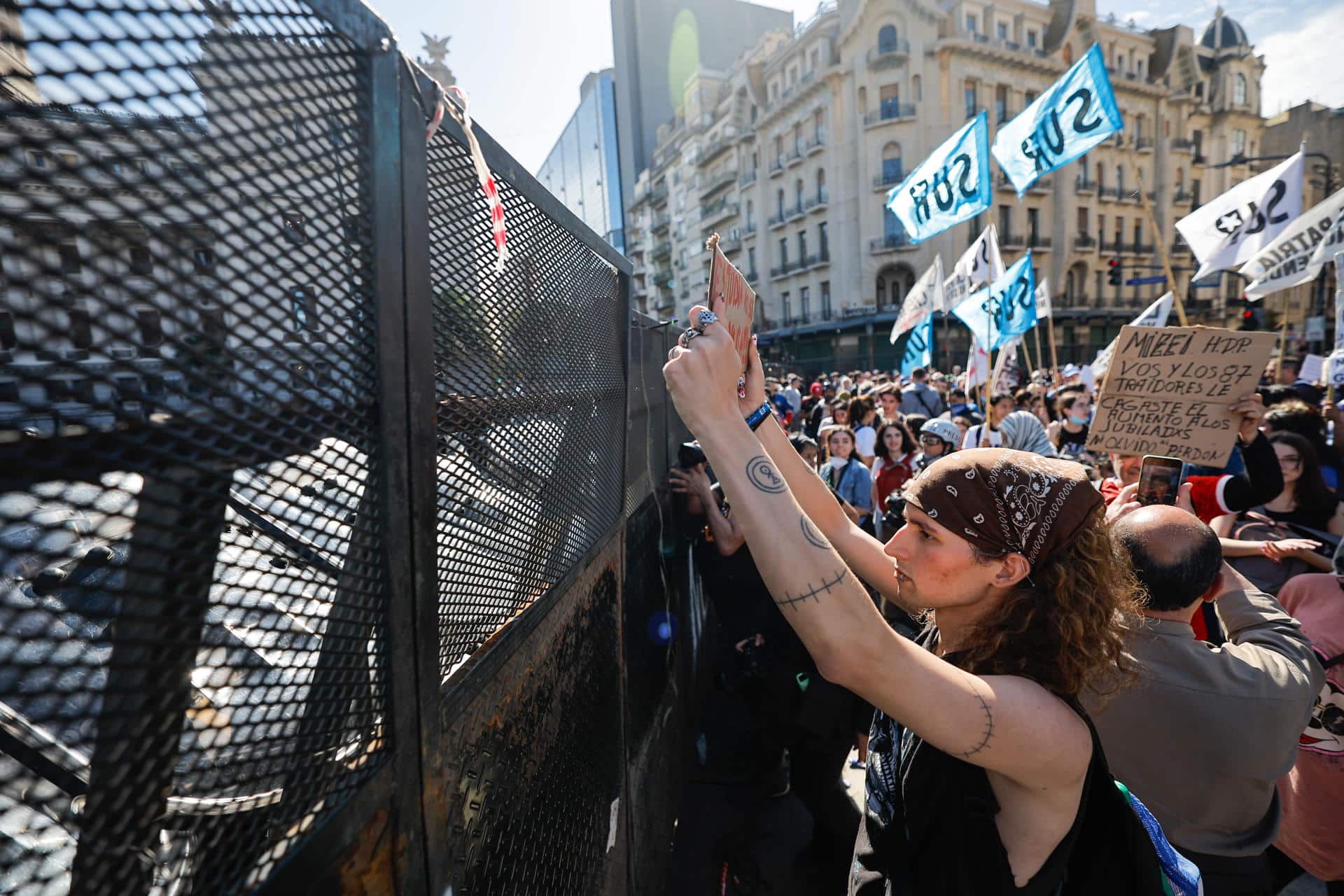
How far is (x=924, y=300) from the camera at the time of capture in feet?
38.6

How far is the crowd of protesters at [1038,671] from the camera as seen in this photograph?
125cm

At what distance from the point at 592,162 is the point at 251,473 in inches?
2256

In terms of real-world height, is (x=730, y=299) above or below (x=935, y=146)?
below

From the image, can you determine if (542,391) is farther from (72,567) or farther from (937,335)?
(937,335)

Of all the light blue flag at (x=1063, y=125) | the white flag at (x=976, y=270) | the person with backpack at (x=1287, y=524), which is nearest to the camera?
the person with backpack at (x=1287, y=524)

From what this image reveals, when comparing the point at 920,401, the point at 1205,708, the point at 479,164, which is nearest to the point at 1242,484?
the point at 1205,708

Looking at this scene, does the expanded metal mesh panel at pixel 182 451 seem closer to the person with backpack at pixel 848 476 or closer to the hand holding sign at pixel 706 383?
the hand holding sign at pixel 706 383

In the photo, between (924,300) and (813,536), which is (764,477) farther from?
(924,300)

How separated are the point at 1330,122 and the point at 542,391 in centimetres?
5702

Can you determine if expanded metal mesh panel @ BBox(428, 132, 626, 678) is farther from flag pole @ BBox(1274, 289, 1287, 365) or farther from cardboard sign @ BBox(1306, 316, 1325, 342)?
cardboard sign @ BBox(1306, 316, 1325, 342)

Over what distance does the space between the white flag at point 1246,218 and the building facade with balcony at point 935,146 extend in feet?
91.6

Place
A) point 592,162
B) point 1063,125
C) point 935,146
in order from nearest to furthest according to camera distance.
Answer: point 1063,125 → point 935,146 → point 592,162

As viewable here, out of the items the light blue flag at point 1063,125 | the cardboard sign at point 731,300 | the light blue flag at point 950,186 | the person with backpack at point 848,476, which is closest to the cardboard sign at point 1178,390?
the person with backpack at point 848,476

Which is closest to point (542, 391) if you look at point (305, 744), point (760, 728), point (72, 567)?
point (305, 744)
